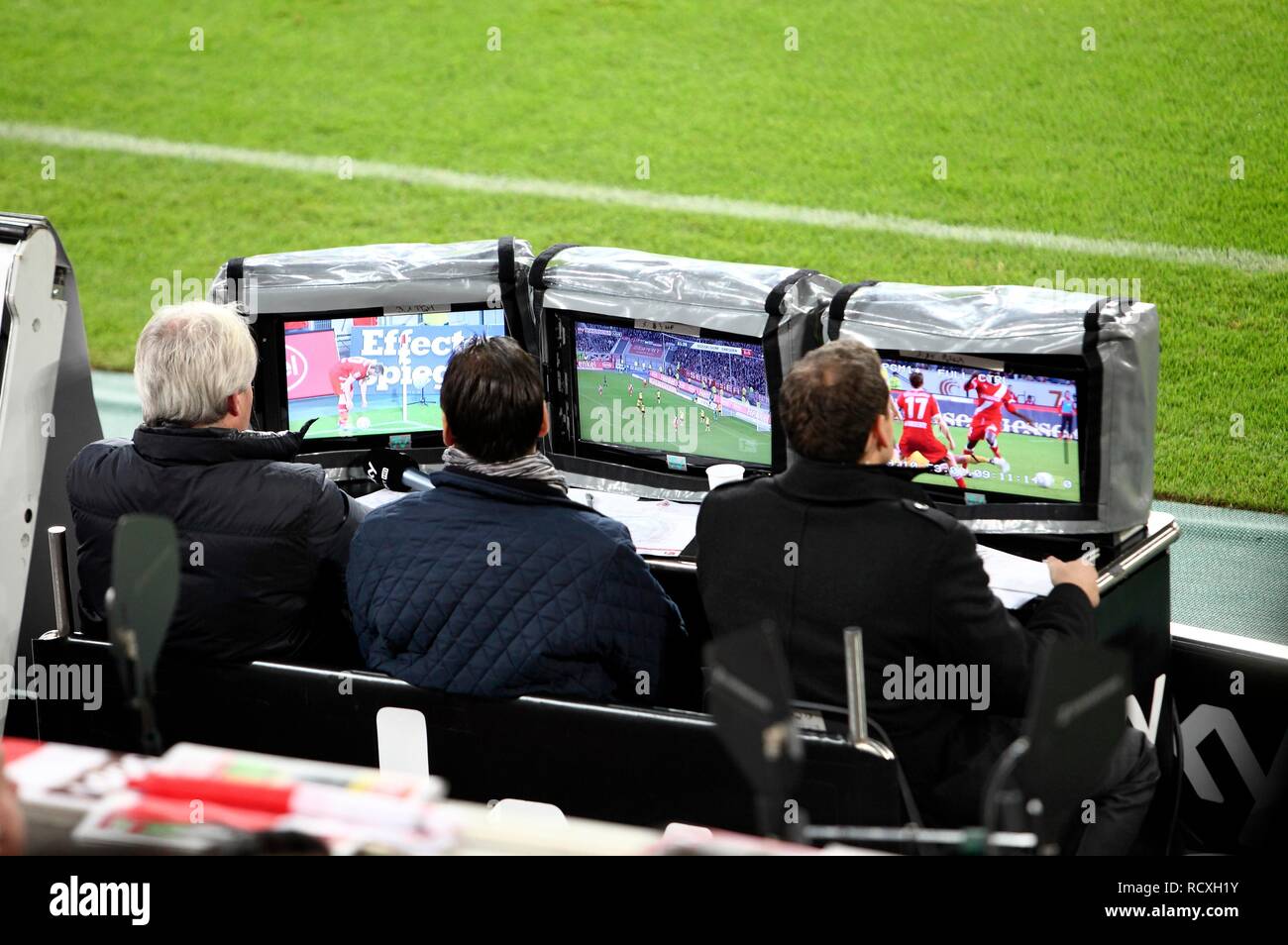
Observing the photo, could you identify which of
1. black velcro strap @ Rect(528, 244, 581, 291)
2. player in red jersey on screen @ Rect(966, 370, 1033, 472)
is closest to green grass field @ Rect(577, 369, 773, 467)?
black velcro strap @ Rect(528, 244, 581, 291)

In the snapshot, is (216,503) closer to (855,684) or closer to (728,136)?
(855,684)

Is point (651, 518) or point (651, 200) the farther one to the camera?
point (651, 200)

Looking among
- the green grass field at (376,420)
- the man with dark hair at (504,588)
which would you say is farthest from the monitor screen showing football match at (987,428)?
the green grass field at (376,420)

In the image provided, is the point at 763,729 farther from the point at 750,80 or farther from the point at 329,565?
the point at 750,80

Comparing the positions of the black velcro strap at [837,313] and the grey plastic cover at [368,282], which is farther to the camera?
the grey plastic cover at [368,282]

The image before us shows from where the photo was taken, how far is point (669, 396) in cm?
367

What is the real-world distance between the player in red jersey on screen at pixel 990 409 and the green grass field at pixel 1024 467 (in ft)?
0.04

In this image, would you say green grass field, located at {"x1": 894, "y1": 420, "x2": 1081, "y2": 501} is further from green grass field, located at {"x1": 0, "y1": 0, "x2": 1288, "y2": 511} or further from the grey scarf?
green grass field, located at {"x1": 0, "y1": 0, "x2": 1288, "y2": 511}

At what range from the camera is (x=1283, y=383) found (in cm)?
638

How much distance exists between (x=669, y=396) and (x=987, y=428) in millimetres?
808

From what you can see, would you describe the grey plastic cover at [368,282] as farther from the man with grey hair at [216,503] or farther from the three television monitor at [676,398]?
the man with grey hair at [216,503]

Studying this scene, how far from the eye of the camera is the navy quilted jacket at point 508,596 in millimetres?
2598

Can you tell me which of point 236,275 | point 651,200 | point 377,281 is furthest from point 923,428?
point 651,200

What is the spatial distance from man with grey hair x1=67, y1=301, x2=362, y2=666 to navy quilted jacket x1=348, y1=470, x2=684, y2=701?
0.22 meters
